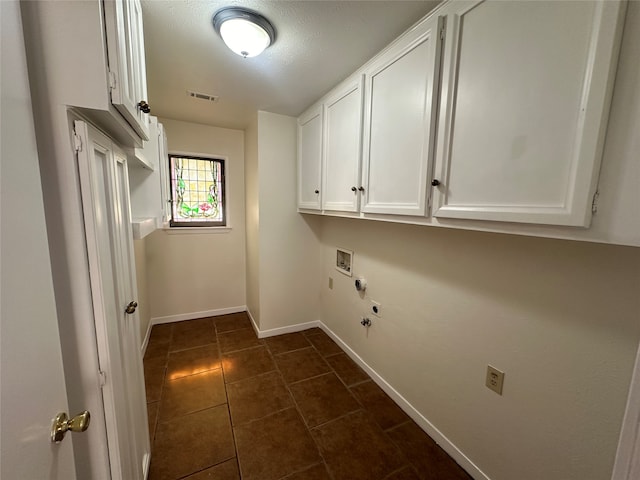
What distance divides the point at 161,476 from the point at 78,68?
6.08 ft

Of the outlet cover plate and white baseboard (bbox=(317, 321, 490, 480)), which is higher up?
the outlet cover plate

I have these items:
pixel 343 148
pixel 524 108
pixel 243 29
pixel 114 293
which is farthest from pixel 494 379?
pixel 243 29

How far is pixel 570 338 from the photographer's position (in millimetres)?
Answer: 1029

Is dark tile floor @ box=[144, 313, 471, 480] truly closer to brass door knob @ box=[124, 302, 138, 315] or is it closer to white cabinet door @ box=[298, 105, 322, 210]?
brass door knob @ box=[124, 302, 138, 315]

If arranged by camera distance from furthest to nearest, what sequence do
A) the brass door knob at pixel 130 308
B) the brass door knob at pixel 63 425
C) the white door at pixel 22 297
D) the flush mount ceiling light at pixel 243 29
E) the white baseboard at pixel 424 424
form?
the white baseboard at pixel 424 424 → the flush mount ceiling light at pixel 243 29 → the brass door knob at pixel 130 308 → the brass door knob at pixel 63 425 → the white door at pixel 22 297

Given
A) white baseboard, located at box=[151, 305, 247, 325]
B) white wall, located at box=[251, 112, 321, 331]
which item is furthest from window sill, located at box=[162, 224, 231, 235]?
white baseboard, located at box=[151, 305, 247, 325]

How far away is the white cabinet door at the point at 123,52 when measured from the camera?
0.69 meters

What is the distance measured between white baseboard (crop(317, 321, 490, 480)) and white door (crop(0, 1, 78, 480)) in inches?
70.1

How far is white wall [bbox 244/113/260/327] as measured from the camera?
2.69m

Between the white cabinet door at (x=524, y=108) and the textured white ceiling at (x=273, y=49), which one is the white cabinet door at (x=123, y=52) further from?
the white cabinet door at (x=524, y=108)

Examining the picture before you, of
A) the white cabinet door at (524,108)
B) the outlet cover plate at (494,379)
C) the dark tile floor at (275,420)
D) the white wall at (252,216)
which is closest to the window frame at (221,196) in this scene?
the white wall at (252,216)

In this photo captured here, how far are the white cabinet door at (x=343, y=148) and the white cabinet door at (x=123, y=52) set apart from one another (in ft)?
3.83

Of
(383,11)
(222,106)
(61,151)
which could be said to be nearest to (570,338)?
(383,11)

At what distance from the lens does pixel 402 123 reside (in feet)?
4.37
